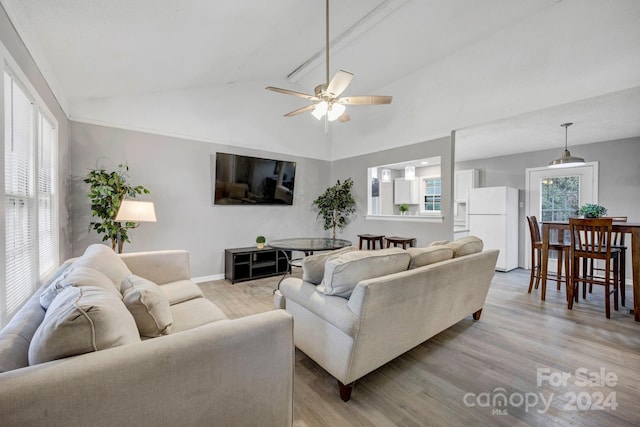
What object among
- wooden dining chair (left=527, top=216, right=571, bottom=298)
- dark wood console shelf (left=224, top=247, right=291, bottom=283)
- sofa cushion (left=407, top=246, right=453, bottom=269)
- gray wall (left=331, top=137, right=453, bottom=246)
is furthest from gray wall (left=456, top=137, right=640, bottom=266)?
dark wood console shelf (left=224, top=247, right=291, bottom=283)

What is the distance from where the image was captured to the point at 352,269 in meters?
1.73

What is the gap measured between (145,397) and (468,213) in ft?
20.1

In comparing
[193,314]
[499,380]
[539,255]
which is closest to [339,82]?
[193,314]

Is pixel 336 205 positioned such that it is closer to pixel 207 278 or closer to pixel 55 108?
pixel 207 278

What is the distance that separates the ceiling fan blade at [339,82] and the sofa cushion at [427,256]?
1526 millimetres

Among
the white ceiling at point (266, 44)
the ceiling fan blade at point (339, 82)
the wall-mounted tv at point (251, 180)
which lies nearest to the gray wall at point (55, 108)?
the white ceiling at point (266, 44)

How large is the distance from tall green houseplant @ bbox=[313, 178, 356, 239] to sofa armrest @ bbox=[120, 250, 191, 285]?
3.34m

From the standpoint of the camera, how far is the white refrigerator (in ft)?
17.0

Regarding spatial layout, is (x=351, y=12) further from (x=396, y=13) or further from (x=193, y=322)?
(x=193, y=322)

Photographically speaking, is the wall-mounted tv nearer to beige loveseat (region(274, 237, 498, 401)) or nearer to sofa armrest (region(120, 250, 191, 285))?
sofa armrest (region(120, 250, 191, 285))

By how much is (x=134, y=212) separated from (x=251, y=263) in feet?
6.40

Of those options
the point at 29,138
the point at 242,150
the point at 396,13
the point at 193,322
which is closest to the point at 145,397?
the point at 193,322

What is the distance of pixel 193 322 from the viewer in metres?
1.74

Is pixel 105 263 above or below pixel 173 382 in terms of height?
above
